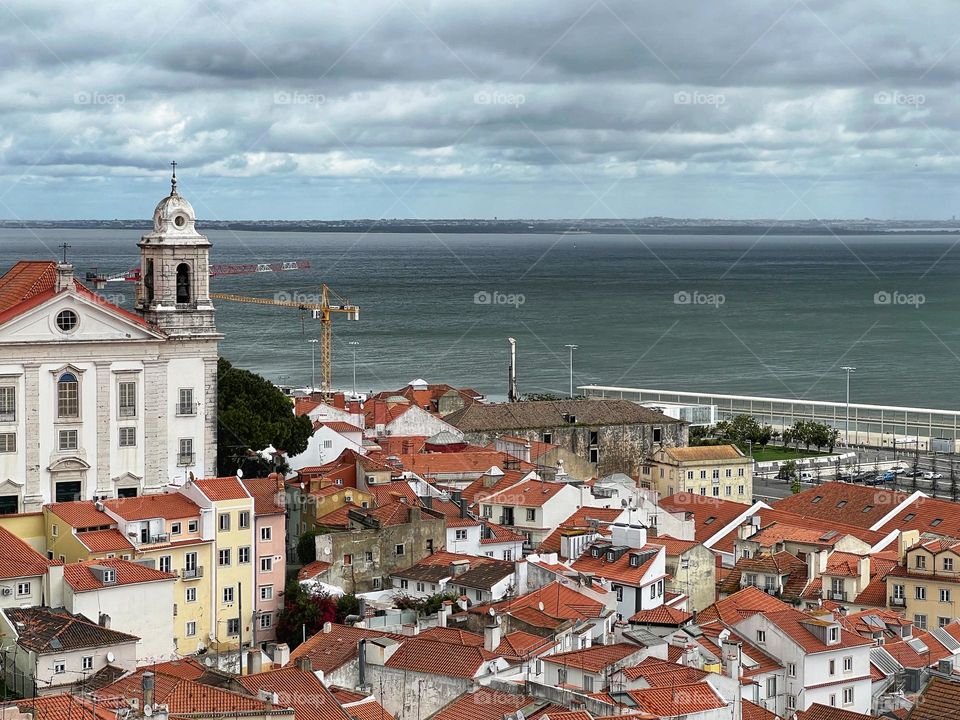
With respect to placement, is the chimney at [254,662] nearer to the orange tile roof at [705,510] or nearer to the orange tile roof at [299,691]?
A: the orange tile roof at [299,691]

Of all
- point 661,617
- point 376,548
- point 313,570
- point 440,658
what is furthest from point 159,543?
point 661,617

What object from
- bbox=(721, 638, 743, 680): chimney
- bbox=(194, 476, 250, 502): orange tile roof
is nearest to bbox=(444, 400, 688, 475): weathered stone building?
bbox=(194, 476, 250, 502): orange tile roof

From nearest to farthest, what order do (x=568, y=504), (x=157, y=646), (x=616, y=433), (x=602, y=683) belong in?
(x=602, y=683), (x=157, y=646), (x=568, y=504), (x=616, y=433)

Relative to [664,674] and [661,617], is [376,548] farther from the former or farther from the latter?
[664,674]

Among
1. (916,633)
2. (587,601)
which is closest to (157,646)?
(587,601)

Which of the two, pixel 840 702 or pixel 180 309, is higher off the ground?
pixel 180 309

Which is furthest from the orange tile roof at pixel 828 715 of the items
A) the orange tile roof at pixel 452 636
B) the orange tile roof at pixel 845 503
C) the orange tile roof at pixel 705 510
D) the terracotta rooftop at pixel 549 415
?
the terracotta rooftop at pixel 549 415

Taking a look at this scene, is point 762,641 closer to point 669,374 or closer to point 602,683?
point 602,683
